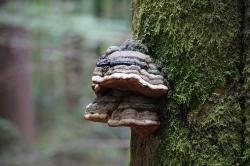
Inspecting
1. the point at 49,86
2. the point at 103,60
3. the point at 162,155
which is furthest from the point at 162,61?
the point at 49,86

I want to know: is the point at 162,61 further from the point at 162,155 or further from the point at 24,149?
the point at 24,149

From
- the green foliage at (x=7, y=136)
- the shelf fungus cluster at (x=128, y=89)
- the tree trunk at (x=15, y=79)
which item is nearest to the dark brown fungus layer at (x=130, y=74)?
the shelf fungus cluster at (x=128, y=89)

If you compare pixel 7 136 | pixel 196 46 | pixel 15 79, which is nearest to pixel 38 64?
pixel 15 79

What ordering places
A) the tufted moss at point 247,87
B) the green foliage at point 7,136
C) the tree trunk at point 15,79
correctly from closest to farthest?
1. the tufted moss at point 247,87
2. the green foliage at point 7,136
3. the tree trunk at point 15,79

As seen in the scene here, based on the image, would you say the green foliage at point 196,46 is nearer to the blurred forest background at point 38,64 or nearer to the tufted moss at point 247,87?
the tufted moss at point 247,87

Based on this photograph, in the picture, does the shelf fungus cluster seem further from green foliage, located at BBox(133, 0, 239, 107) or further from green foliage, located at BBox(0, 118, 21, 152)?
green foliage, located at BBox(0, 118, 21, 152)

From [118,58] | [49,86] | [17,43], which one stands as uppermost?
[118,58]

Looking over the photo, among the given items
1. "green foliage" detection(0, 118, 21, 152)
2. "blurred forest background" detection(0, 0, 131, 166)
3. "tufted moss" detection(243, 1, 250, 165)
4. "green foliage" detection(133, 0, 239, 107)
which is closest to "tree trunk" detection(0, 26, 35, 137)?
"blurred forest background" detection(0, 0, 131, 166)
